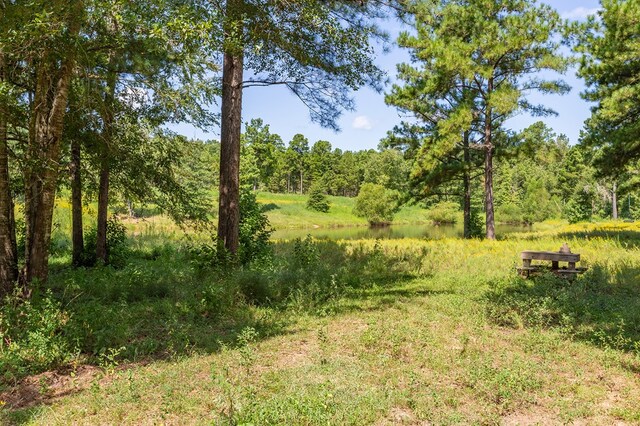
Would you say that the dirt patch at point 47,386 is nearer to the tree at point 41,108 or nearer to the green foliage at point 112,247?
the tree at point 41,108

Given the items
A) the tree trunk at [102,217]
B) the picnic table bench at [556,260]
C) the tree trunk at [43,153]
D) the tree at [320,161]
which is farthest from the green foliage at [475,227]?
the tree at [320,161]

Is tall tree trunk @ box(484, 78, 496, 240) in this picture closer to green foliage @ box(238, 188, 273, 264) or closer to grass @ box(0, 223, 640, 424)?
grass @ box(0, 223, 640, 424)

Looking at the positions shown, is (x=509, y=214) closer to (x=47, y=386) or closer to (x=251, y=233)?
(x=251, y=233)

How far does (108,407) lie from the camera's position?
3.63 m

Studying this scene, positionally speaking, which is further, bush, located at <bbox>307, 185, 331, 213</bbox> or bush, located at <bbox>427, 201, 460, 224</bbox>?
bush, located at <bbox>307, 185, 331, 213</bbox>

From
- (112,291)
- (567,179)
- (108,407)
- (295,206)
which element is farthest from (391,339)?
(567,179)

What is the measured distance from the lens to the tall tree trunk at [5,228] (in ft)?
18.1

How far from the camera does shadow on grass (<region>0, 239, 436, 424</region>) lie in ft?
15.0

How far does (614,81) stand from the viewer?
55.3ft

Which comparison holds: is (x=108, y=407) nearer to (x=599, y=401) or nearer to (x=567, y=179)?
(x=599, y=401)

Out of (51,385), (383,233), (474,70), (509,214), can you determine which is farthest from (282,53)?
(509,214)

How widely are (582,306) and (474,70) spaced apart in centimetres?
1243

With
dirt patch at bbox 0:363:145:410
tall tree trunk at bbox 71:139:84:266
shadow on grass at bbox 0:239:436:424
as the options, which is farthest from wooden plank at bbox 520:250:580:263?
tall tree trunk at bbox 71:139:84:266

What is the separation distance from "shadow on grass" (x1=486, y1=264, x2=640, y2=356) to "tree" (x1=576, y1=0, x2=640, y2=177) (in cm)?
791
